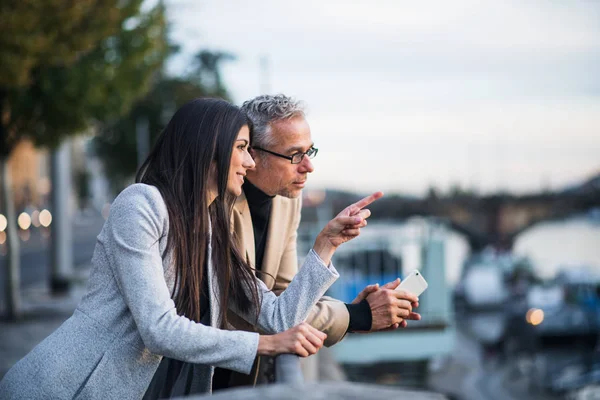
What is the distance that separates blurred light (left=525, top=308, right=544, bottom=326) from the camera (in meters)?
35.3

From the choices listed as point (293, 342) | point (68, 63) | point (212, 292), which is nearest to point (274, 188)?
point (212, 292)

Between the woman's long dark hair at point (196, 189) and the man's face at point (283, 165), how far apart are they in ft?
1.58

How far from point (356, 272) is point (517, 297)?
2853 centimetres

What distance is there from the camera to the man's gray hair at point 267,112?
3006mm

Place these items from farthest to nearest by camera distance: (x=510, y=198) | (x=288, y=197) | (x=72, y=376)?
(x=510, y=198)
(x=288, y=197)
(x=72, y=376)

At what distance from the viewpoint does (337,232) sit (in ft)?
8.21

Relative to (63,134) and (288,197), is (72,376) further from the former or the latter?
(63,134)

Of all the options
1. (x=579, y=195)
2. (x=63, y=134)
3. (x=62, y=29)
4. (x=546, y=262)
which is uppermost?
(x=62, y=29)

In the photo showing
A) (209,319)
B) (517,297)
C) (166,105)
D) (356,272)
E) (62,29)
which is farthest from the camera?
(517,297)

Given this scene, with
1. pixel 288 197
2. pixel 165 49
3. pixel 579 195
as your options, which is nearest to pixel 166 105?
pixel 165 49

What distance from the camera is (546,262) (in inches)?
3140

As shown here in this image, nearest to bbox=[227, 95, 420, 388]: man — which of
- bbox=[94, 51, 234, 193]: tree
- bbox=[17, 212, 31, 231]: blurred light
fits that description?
bbox=[94, 51, 234, 193]: tree

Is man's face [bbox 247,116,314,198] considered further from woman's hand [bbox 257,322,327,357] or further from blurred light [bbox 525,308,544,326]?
blurred light [bbox 525,308,544,326]

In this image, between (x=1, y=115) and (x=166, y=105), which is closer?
(x=1, y=115)
